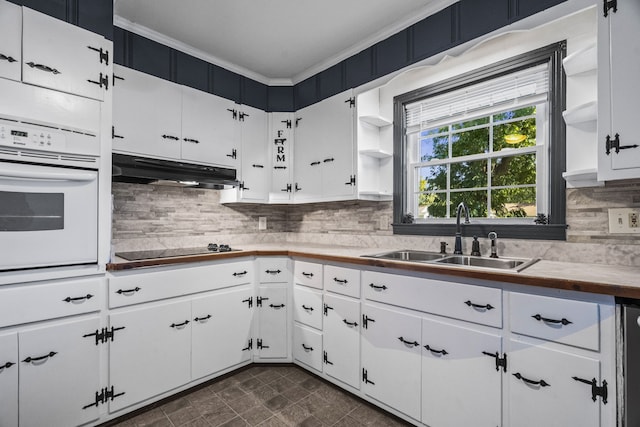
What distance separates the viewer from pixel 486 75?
83.0 inches

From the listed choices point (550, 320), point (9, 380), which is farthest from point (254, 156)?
point (550, 320)

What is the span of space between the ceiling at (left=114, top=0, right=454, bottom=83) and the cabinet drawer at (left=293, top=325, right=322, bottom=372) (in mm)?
2311

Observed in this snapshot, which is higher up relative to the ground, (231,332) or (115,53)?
(115,53)

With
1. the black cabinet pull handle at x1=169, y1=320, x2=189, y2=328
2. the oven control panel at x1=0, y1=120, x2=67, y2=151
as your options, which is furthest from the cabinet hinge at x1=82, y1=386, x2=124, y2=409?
the oven control panel at x1=0, y1=120, x2=67, y2=151

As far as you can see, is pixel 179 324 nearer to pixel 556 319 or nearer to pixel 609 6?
pixel 556 319

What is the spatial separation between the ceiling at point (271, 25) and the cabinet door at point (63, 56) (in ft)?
1.91

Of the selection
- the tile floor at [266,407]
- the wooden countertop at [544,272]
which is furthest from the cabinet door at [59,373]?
the wooden countertop at [544,272]

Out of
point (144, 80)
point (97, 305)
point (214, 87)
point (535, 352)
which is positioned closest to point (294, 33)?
point (214, 87)

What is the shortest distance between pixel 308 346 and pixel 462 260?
1.29 metres

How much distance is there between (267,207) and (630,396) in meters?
2.94

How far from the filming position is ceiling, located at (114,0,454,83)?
211 cm

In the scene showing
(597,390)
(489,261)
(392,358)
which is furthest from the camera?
(489,261)

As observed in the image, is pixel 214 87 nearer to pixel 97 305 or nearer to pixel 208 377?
pixel 97 305

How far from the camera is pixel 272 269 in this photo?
8.32 ft
